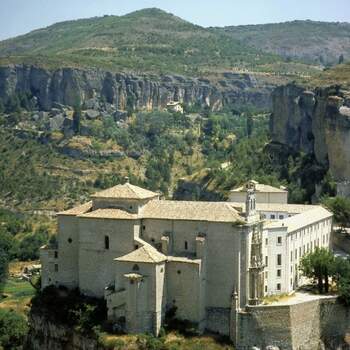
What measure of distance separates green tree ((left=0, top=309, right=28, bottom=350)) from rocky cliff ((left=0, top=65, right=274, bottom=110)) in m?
101

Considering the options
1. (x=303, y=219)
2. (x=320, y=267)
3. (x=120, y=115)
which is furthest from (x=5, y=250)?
(x=120, y=115)

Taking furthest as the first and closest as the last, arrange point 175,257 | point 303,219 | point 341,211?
point 341,211
point 303,219
point 175,257

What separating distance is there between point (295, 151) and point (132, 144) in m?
46.2

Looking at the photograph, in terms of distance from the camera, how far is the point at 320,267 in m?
65.9

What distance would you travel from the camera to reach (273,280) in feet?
216

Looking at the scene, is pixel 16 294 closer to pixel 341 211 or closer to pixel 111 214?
pixel 111 214

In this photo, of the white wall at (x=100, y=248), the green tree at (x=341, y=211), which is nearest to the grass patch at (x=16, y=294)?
the white wall at (x=100, y=248)

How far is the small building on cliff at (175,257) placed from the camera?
6066 cm

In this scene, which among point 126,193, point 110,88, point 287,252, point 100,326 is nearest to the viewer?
point 100,326

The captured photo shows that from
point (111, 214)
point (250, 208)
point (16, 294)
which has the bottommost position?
point (16, 294)

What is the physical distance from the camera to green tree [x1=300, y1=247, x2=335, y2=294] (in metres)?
65.7

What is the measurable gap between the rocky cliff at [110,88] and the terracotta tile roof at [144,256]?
111420 millimetres

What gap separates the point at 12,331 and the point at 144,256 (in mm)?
16173

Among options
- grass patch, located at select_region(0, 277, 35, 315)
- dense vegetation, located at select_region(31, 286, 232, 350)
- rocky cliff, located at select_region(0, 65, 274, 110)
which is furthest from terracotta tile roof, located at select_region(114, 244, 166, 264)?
rocky cliff, located at select_region(0, 65, 274, 110)
